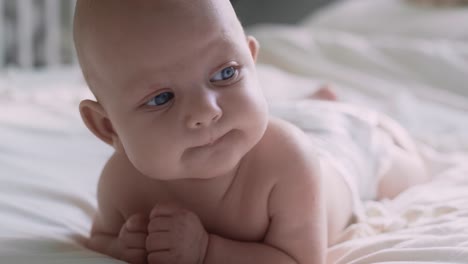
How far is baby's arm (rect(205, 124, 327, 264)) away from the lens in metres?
0.80

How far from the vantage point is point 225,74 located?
29.3 inches

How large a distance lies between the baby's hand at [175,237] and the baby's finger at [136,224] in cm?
3

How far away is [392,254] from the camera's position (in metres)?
0.81

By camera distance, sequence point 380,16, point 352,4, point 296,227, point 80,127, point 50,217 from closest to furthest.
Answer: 1. point 296,227
2. point 50,217
3. point 80,127
4. point 380,16
5. point 352,4

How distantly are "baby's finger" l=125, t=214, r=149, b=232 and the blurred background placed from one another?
1.91 metres

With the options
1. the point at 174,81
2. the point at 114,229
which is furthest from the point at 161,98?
the point at 114,229

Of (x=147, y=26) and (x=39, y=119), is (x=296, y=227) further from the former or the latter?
(x=39, y=119)

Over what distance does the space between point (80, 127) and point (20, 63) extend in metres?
1.29

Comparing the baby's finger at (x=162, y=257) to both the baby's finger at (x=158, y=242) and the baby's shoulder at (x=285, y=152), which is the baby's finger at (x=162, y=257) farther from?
the baby's shoulder at (x=285, y=152)

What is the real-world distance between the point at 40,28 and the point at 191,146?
2.15 meters

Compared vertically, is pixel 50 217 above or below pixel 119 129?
below

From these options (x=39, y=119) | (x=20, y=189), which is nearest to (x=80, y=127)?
(x=39, y=119)

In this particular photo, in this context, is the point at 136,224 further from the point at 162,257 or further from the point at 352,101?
the point at 352,101

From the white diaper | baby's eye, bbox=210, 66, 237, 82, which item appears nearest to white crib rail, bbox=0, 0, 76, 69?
the white diaper
